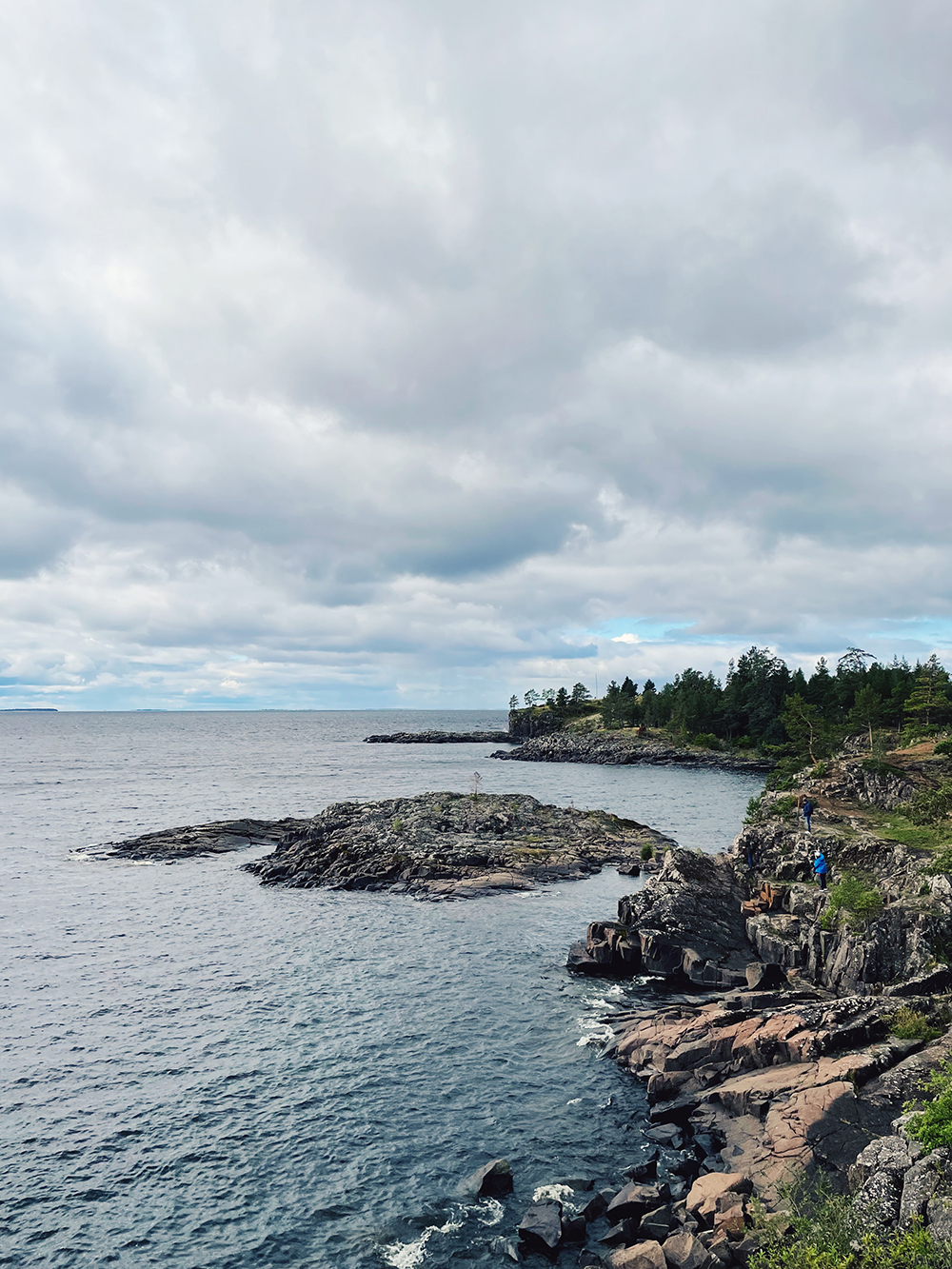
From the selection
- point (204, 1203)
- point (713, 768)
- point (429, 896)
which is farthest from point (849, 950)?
A: point (713, 768)

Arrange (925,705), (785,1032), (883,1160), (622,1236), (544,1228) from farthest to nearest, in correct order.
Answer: (925,705) < (785,1032) < (544,1228) < (622,1236) < (883,1160)

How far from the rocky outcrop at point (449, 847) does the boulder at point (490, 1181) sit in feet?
109

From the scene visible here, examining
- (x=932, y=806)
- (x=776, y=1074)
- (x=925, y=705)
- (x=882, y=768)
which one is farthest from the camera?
(x=925, y=705)

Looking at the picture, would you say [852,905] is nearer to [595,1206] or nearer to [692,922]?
[692,922]

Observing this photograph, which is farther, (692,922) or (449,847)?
(449,847)

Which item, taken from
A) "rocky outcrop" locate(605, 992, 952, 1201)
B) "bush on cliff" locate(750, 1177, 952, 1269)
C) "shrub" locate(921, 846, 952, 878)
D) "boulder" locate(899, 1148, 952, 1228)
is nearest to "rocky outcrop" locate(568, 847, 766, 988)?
"rocky outcrop" locate(605, 992, 952, 1201)

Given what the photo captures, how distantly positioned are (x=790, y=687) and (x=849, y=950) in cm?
15587

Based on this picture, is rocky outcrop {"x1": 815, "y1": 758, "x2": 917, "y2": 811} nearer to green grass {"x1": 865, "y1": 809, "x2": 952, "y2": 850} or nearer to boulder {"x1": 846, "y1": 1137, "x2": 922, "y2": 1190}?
green grass {"x1": 865, "y1": 809, "x2": 952, "y2": 850}

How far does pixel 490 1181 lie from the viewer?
68.7 ft

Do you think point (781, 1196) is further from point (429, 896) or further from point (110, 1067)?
point (429, 896)

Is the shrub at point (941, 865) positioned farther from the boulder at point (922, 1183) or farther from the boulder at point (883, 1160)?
the boulder at point (922, 1183)

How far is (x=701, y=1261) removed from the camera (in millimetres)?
16297

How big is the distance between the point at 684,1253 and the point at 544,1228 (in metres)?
3.87

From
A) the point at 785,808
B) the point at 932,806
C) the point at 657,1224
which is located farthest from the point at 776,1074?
the point at 785,808
